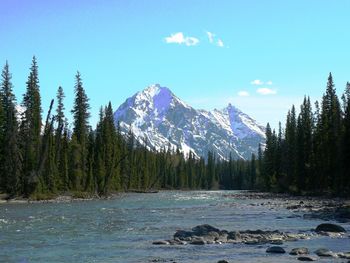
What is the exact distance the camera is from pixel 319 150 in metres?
90.8

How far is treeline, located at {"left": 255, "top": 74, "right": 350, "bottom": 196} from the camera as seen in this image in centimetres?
7794

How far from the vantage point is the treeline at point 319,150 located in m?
77.9

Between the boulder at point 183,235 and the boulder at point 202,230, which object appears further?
the boulder at point 202,230

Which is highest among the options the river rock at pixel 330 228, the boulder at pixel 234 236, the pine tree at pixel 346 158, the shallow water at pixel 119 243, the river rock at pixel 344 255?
the pine tree at pixel 346 158

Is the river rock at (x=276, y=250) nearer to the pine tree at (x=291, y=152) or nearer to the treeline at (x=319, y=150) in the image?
the treeline at (x=319, y=150)

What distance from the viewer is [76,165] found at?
88.7 metres

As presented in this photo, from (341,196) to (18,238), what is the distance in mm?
56248

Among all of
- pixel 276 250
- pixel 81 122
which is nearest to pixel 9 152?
pixel 81 122

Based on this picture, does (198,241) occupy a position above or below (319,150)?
below

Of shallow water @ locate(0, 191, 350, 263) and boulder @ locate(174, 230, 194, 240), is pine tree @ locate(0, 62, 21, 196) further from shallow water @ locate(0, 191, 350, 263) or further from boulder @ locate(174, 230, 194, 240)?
boulder @ locate(174, 230, 194, 240)

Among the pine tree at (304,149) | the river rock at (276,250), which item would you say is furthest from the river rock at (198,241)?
the pine tree at (304,149)

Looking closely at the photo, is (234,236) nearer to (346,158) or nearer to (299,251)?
(299,251)

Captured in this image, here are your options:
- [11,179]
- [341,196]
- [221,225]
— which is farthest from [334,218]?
[11,179]

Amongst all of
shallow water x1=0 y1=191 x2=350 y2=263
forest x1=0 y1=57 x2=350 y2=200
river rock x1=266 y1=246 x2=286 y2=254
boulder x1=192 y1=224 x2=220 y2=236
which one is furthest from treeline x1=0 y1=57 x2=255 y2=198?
river rock x1=266 y1=246 x2=286 y2=254
